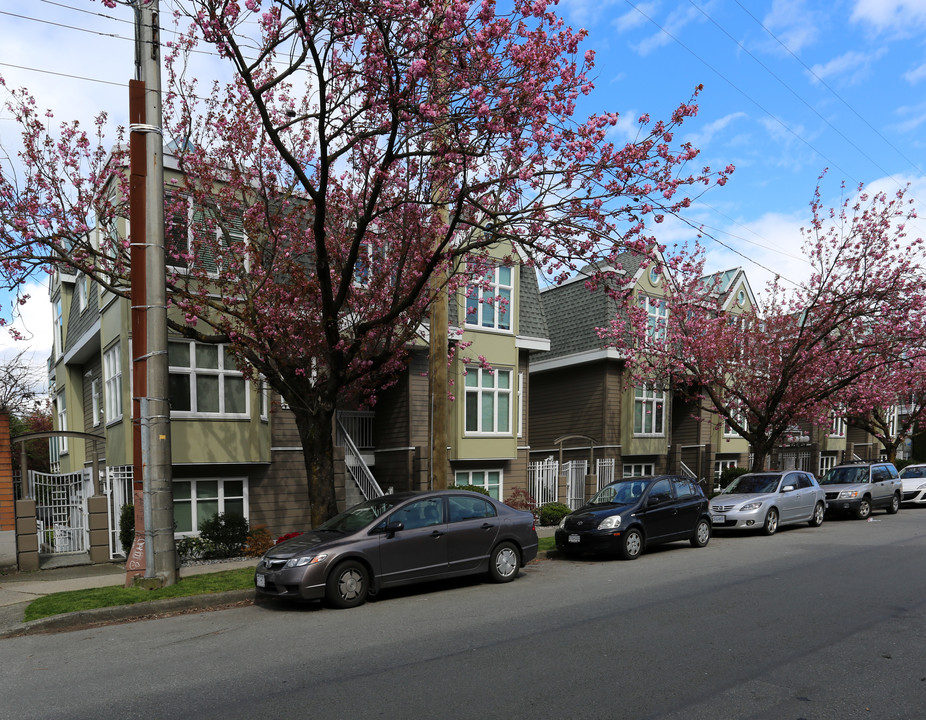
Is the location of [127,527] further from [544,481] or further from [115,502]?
[544,481]

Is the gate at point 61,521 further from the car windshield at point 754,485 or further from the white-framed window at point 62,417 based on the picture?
the car windshield at point 754,485

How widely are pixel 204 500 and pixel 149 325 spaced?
710 centimetres

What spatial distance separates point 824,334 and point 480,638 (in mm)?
17224

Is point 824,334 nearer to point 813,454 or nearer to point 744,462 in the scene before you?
point 744,462

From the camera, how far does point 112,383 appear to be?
Result: 661 inches

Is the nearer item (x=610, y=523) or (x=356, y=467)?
(x=610, y=523)

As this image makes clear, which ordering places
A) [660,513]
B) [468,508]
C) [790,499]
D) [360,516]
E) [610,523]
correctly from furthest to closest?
[790,499] → [660,513] → [610,523] → [468,508] → [360,516]

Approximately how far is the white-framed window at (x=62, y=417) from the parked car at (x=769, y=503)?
1935 centimetres

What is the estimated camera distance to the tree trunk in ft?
39.5

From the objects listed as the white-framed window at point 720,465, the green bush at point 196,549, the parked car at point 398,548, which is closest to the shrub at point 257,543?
the green bush at point 196,549

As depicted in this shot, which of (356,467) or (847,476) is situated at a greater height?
(356,467)

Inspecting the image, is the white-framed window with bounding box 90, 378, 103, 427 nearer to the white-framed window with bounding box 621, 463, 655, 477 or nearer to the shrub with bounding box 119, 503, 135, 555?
the shrub with bounding box 119, 503, 135, 555


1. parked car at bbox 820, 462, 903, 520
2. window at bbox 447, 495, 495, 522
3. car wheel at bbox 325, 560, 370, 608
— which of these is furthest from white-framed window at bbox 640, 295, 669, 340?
car wheel at bbox 325, 560, 370, 608

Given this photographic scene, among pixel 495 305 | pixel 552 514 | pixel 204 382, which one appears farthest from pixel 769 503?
pixel 204 382
